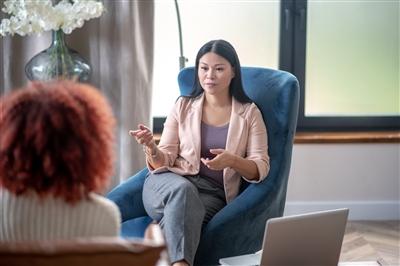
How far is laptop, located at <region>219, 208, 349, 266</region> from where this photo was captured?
5.29ft

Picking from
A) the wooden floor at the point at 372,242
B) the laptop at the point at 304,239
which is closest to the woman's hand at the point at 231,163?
the laptop at the point at 304,239

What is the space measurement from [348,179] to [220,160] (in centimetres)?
146

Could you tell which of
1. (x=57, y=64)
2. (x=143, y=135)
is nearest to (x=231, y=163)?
(x=143, y=135)

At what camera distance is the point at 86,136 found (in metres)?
1.12

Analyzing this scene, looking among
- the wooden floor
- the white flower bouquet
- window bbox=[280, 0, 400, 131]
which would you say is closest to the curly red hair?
the white flower bouquet

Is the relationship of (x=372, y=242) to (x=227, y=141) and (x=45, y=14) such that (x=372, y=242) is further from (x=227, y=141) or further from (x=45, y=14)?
(x=45, y=14)

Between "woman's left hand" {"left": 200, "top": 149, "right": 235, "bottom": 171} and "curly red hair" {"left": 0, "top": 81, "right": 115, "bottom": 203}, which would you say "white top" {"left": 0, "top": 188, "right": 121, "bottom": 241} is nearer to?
"curly red hair" {"left": 0, "top": 81, "right": 115, "bottom": 203}

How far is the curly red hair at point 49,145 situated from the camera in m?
1.09

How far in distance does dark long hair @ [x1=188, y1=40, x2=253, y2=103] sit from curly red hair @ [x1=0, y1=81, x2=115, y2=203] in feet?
3.69

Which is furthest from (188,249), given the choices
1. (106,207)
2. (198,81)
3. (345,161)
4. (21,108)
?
(345,161)

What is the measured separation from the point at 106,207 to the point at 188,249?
2.69ft

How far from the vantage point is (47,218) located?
3.67 ft

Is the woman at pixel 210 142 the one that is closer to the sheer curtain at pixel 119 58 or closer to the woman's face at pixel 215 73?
the woman's face at pixel 215 73

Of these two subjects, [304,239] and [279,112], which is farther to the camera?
[279,112]
